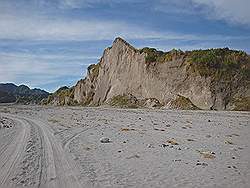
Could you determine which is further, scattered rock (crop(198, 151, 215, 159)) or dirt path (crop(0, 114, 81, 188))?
scattered rock (crop(198, 151, 215, 159))

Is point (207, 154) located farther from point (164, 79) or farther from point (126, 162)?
point (164, 79)

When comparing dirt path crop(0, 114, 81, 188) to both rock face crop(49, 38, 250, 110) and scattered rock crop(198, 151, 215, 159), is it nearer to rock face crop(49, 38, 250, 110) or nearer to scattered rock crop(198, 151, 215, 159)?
scattered rock crop(198, 151, 215, 159)

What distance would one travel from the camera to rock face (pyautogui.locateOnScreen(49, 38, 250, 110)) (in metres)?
48.4

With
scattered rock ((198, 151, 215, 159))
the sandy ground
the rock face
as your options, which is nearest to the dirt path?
the sandy ground

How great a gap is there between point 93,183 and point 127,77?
199 feet

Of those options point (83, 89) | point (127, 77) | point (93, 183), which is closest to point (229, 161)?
point (93, 183)

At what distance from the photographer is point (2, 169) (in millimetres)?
10023

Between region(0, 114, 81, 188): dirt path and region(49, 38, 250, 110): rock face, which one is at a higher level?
region(49, 38, 250, 110): rock face

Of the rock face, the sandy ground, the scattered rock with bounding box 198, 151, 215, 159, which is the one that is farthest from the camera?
the rock face

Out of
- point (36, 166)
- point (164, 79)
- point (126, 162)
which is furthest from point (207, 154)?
point (164, 79)

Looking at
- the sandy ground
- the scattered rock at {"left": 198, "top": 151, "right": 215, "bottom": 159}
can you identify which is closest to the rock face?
the sandy ground

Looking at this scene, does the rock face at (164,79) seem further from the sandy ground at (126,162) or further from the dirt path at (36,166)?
the dirt path at (36,166)

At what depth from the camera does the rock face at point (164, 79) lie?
48.4 m

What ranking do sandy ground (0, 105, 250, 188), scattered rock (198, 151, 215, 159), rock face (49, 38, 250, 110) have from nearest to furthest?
1. sandy ground (0, 105, 250, 188)
2. scattered rock (198, 151, 215, 159)
3. rock face (49, 38, 250, 110)
